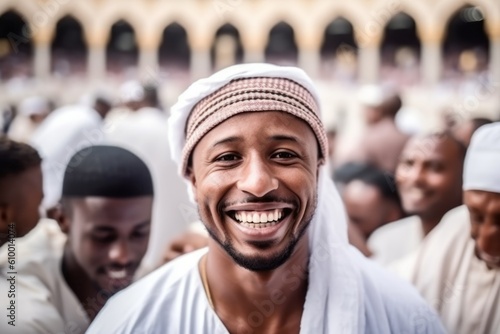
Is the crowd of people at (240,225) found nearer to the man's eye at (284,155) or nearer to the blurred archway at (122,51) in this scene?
the man's eye at (284,155)

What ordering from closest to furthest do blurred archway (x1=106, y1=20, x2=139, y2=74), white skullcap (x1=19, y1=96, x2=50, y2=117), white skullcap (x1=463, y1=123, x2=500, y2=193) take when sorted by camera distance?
white skullcap (x1=463, y1=123, x2=500, y2=193), white skullcap (x1=19, y1=96, x2=50, y2=117), blurred archway (x1=106, y1=20, x2=139, y2=74)

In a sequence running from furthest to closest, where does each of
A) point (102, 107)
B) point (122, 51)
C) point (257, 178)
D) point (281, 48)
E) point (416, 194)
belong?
point (281, 48)
point (122, 51)
point (102, 107)
point (416, 194)
point (257, 178)

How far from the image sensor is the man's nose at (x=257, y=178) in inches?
54.0

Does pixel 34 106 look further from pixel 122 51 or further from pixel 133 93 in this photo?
pixel 122 51

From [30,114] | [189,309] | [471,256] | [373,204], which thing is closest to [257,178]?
[189,309]

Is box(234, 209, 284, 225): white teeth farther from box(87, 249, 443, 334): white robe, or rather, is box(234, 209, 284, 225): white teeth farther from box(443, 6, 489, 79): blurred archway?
box(443, 6, 489, 79): blurred archway

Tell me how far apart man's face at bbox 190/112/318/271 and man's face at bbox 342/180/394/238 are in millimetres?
1051

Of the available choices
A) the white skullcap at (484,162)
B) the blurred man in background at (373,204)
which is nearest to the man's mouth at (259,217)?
the white skullcap at (484,162)

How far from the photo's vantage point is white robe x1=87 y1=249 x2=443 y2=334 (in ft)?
4.91

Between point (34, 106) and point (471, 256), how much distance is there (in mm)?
2640

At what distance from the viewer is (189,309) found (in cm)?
151

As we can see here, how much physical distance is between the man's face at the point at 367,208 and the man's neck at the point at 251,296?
92 centimetres

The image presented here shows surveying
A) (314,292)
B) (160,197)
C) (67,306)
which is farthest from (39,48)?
(314,292)

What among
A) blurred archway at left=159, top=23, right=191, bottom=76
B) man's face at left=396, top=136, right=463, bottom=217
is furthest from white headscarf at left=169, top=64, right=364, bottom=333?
blurred archway at left=159, top=23, right=191, bottom=76
